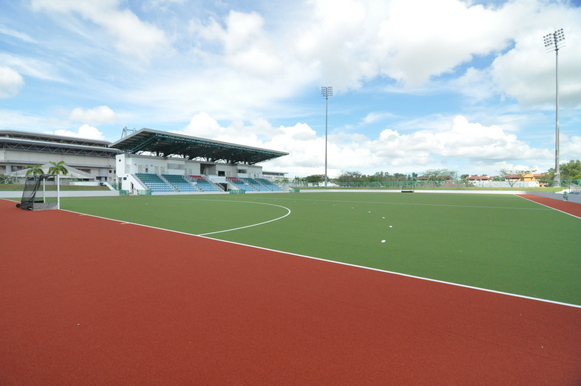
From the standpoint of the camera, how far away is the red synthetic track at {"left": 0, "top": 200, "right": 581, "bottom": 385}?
8.88 feet

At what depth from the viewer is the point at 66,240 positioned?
875 cm

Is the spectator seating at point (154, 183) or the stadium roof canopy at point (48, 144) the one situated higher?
the stadium roof canopy at point (48, 144)

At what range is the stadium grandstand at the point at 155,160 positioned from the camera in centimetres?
4647

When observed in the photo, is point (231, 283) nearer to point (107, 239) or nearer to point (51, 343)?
point (51, 343)

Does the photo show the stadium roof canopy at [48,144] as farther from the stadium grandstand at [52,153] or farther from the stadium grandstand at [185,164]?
the stadium grandstand at [185,164]

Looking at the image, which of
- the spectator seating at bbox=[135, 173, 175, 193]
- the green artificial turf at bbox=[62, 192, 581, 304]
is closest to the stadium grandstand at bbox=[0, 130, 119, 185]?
the spectator seating at bbox=[135, 173, 175, 193]

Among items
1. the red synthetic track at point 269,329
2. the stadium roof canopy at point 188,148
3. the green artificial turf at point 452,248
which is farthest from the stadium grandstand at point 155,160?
the red synthetic track at point 269,329

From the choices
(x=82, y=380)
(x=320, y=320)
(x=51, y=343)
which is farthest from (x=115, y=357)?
(x=320, y=320)

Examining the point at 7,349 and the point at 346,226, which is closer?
the point at 7,349

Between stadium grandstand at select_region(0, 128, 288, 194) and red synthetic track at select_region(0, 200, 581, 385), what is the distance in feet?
138

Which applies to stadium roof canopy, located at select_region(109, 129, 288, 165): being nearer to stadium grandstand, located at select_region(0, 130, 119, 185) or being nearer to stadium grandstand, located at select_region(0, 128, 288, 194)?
stadium grandstand, located at select_region(0, 128, 288, 194)

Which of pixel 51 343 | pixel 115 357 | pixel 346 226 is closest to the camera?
pixel 115 357

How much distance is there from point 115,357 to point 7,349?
115 centimetres

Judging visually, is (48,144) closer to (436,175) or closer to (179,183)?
(179,183)
